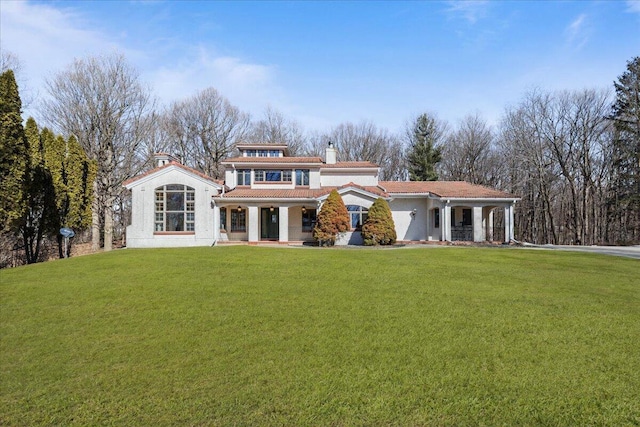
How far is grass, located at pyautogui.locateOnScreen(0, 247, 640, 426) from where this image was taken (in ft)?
12.9

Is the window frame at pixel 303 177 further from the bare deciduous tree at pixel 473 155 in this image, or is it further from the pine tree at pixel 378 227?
the bare deciduous tree at pixel 473 155

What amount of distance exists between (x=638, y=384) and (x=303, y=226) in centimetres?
2033

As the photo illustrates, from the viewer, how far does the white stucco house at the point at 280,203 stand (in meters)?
21.5

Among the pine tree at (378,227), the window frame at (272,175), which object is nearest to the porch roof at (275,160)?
the window frame at (272,175)

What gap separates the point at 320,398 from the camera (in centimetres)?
410

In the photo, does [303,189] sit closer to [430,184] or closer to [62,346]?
[430,184]

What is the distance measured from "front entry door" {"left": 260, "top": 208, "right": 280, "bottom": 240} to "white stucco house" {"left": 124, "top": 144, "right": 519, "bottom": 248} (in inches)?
2.6

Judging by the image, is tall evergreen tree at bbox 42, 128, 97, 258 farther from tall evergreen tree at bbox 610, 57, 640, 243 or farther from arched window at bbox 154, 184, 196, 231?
tall evergreen tree at bbox 610, 57, 640, 243

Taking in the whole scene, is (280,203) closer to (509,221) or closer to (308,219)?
(308,219)

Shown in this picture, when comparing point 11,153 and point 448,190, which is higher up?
point 11,153

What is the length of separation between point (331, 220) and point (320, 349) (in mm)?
15951

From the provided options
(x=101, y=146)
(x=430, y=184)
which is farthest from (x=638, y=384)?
(x=101, y=146)

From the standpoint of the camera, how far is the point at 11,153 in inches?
591

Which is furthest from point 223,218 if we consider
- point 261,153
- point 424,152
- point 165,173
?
point 424,152
